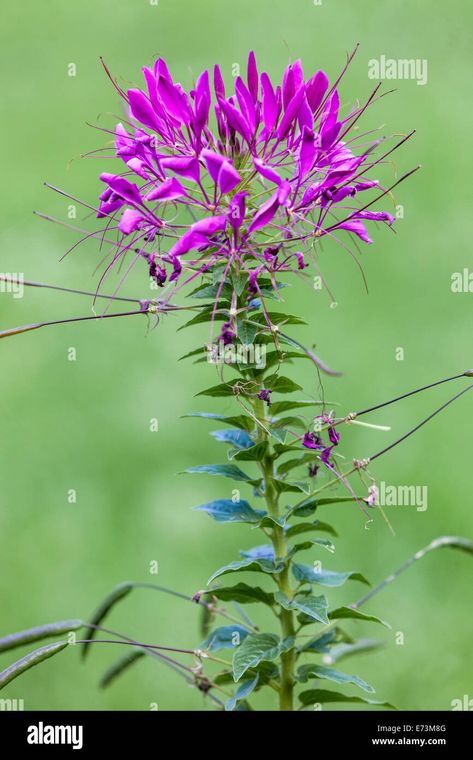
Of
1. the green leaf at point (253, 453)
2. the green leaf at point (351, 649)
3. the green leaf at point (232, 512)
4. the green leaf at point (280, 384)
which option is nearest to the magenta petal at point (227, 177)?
the green leaf at point (280, 384)

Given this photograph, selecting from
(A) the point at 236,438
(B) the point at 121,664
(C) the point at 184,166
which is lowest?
(B) the point at 121,664

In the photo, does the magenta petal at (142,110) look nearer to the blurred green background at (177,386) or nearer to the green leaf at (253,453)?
the green leaf at (253,453)

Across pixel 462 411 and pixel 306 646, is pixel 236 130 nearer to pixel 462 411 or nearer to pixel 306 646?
pixel 306 646

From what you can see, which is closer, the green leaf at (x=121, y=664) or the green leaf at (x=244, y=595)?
the green leaf at (x=244, y=595)

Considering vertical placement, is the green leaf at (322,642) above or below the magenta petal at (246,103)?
below

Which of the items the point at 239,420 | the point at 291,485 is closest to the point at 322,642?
the point at 291,485

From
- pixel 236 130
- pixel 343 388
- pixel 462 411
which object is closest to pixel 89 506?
pixel 343 388

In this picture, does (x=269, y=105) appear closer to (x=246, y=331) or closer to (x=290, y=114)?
(x=290, y=114)
